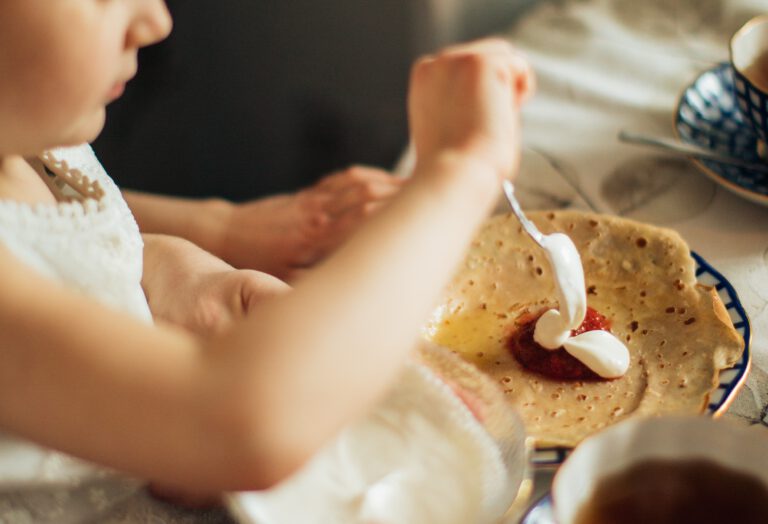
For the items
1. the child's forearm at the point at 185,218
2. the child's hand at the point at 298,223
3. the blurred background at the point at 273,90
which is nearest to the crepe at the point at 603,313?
the child's hand at the point at 298,223

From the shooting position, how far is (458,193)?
38cm

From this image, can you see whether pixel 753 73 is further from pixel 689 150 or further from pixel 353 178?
pixel 353 178

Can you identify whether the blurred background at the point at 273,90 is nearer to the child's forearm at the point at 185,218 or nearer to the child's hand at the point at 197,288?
the child's forearm at the point at 185,218

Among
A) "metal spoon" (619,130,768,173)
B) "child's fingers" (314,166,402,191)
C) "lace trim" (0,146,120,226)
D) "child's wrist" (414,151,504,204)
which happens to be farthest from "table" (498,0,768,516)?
"lace trim" (0,146,120,226)

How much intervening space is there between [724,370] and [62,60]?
41cm

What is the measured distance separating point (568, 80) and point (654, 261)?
30 cm

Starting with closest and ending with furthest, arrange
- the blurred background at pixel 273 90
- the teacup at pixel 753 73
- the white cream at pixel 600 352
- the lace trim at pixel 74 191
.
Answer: the lace trim at pixel 74 191
the white cream at pixel 600 352
the teacup at pixel 753 73
the blurred background at pixel 273 90

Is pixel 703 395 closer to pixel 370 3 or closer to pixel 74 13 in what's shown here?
pixel 74 13

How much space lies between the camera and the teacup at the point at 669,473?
1.21 ft

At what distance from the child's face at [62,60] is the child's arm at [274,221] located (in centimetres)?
27

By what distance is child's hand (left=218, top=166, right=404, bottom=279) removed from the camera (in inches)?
26.8

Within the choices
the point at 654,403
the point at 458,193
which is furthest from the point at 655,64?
the point at 458,193

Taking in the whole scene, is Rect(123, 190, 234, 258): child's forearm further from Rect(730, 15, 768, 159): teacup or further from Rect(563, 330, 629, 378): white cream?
Rect(730, 15, 768, 159): teacup

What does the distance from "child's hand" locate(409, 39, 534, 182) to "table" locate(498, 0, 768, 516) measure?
263mm
